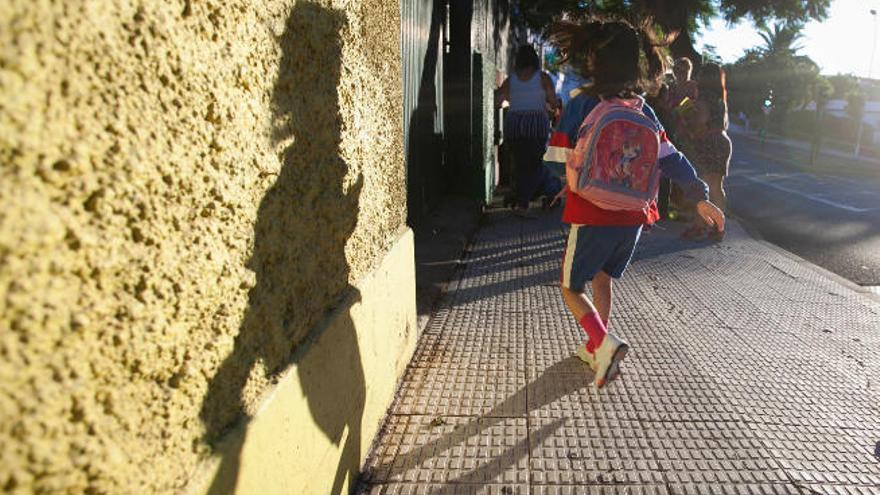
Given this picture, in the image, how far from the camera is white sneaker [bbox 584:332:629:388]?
2.98 meters

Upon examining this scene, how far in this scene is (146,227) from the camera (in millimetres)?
1196

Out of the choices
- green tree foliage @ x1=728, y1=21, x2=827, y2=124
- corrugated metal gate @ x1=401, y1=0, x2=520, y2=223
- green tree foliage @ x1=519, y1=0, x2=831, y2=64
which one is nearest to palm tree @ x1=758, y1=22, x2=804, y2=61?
green tree foliage @ x1=728, y1=21, x2=827, y2=124

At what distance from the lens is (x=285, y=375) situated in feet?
5.98

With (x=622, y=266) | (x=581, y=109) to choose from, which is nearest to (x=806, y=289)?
(x=622, y=266)

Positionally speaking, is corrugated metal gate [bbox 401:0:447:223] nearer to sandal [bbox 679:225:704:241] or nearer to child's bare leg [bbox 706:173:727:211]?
sandal [bbox 679:225:704:241]

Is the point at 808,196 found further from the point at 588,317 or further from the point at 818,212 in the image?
the point at 588,317

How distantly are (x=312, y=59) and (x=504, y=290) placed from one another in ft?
10.3

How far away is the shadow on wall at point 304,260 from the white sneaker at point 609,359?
1156 mm

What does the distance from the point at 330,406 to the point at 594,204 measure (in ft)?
5.33

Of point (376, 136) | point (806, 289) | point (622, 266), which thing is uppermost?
point (376, 136)

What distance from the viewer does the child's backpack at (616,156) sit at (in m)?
2.90

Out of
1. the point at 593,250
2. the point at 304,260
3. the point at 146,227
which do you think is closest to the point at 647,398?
the point at 593,250

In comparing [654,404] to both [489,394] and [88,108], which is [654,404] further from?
[88,108]

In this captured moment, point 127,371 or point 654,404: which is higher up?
point 127,371
